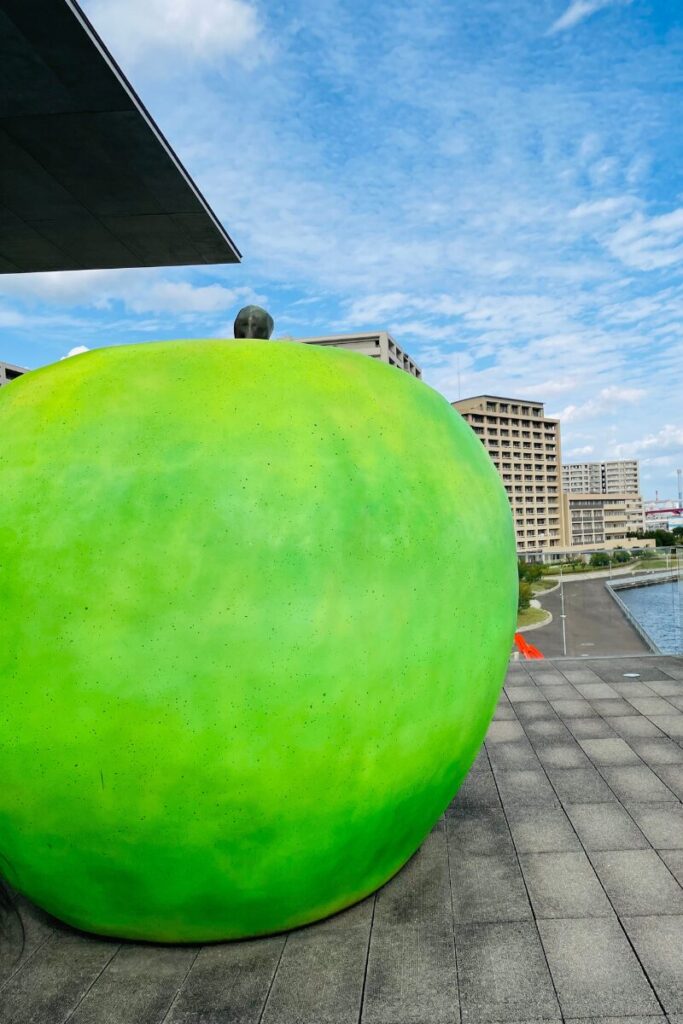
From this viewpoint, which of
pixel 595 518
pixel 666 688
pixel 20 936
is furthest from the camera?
pixel 595 518

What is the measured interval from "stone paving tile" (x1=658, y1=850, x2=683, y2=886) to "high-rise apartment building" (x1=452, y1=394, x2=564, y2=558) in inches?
4950

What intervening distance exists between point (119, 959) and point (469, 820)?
2.79 metres

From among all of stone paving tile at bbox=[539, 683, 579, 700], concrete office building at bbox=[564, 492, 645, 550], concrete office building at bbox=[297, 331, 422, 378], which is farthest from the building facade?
concrete office building at bbox=[564, 492, 645, 550]

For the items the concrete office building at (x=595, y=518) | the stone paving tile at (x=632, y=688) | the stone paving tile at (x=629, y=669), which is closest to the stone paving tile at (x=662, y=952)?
the stone paving tile at (x=632, y=688)

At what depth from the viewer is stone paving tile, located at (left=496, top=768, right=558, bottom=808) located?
5.79 meters

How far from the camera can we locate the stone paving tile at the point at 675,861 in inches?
178

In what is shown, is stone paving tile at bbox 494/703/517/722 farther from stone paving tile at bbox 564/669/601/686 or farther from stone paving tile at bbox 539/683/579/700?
stone paving tile at bbox 564/669/601/686

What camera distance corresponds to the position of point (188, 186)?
11.7 meters

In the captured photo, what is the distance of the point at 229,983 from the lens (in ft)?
11.3

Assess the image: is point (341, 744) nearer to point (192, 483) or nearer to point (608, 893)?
point (192, 483)

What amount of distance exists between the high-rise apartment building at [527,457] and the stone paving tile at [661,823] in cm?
12492

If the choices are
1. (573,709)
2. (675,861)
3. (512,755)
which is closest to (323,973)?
(675,861)

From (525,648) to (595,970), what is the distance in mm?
9111

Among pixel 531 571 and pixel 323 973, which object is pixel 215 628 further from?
pixel 531 571
